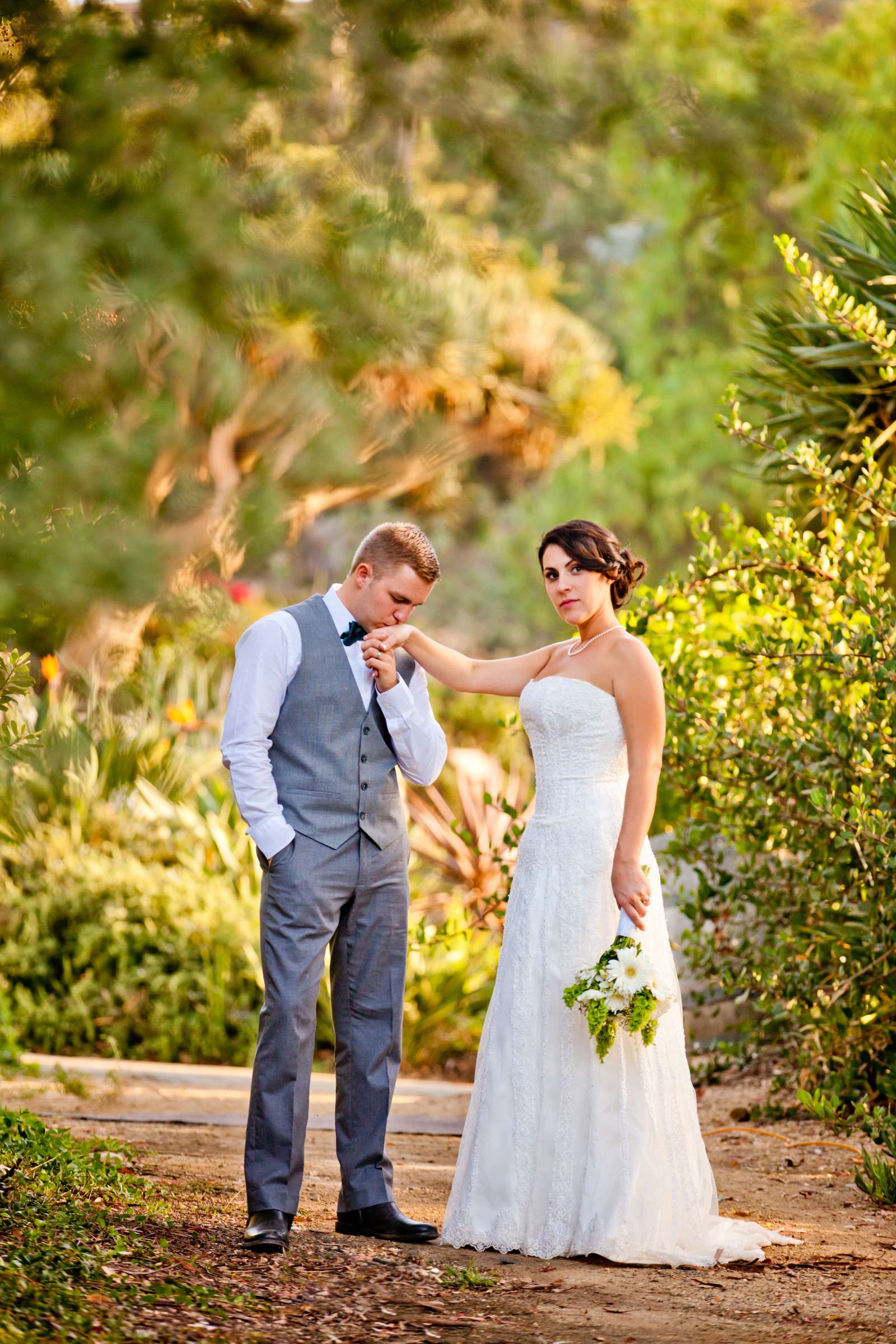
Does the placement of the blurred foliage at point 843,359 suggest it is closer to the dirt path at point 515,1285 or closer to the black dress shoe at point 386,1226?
the dirt path at point 515,1285

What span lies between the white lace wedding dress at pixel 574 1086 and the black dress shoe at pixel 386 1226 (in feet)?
0.25

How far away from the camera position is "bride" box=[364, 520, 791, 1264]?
3.66 m

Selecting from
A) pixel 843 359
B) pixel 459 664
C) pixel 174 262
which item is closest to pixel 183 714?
pixel 843 359

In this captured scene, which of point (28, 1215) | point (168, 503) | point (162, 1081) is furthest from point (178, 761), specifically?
point (168, 503)

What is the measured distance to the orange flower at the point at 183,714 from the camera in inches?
336

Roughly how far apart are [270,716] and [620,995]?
116cm

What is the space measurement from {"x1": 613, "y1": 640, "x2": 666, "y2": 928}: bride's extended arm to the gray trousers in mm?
624

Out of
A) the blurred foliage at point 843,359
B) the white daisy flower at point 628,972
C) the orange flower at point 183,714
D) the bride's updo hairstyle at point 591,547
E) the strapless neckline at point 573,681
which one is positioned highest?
the blurred foliage at point 843,359

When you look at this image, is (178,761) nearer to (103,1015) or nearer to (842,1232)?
(103,1015)

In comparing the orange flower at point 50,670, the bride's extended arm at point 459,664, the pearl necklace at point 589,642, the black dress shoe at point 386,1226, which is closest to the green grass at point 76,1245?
the black dress shoe at point 386,1226

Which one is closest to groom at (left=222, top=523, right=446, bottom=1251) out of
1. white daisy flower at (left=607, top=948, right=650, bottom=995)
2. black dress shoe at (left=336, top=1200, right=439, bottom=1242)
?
black dress shoe at (left=336, top=1200, right=439, bottom=1242)

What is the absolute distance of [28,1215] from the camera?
3.40 metres

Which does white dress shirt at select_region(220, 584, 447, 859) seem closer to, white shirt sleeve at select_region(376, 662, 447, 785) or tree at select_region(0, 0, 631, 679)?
white shirt sleeve at select_region(376, 662, 447, 785)

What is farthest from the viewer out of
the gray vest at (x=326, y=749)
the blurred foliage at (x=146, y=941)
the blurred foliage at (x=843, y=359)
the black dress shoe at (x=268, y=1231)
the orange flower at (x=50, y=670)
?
the blurred foliage at (x=146, y=941)
